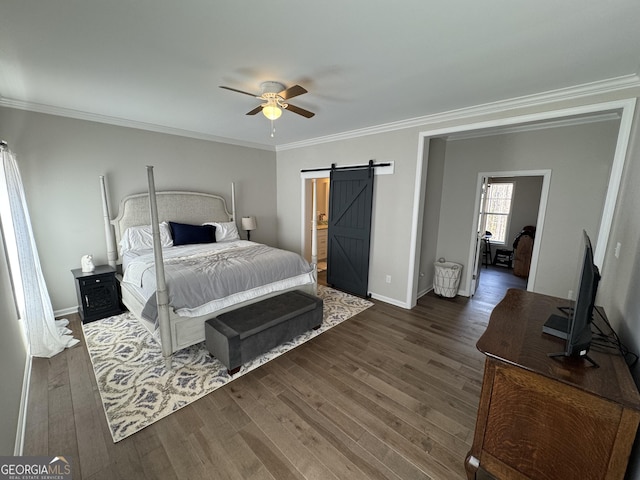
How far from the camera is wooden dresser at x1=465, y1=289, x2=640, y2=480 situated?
3.55ft

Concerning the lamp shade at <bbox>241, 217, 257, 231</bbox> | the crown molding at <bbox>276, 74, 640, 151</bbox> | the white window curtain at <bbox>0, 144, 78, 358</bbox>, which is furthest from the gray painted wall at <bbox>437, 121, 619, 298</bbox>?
the white window curtain at <bbox>0, 144, 78, 358</bbox>

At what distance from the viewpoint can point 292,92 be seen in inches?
88.4

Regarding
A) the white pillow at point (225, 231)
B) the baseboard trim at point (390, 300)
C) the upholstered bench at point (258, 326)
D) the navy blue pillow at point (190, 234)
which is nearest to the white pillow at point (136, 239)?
the navy blue pillow at point (190, 234)

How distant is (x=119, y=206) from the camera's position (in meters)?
3.76

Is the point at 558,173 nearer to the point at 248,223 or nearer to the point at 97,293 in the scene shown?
the point at 248,223

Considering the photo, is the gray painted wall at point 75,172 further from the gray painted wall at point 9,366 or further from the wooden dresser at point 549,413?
the wooden dresser at point 549,413

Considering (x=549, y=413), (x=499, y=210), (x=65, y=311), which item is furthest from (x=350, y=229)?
(x=499, y=210)

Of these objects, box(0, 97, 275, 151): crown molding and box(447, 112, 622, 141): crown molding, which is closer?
box(0, 97, 275, 151): crown molding

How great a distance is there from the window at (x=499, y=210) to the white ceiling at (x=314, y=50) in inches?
178

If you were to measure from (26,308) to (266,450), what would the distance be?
2.73m

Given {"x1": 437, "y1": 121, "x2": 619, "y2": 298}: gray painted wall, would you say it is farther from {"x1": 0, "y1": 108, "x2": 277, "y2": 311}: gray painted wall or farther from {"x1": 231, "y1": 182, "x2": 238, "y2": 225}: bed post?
{"x1": 0, "y1": 108, "x2": 277, "y2": 311}: gray painted wall

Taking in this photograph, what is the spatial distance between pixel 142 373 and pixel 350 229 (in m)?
3.30

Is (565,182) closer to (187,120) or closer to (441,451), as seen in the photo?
(441,451)

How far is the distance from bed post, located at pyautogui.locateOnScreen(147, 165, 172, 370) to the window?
6864 millimetres
